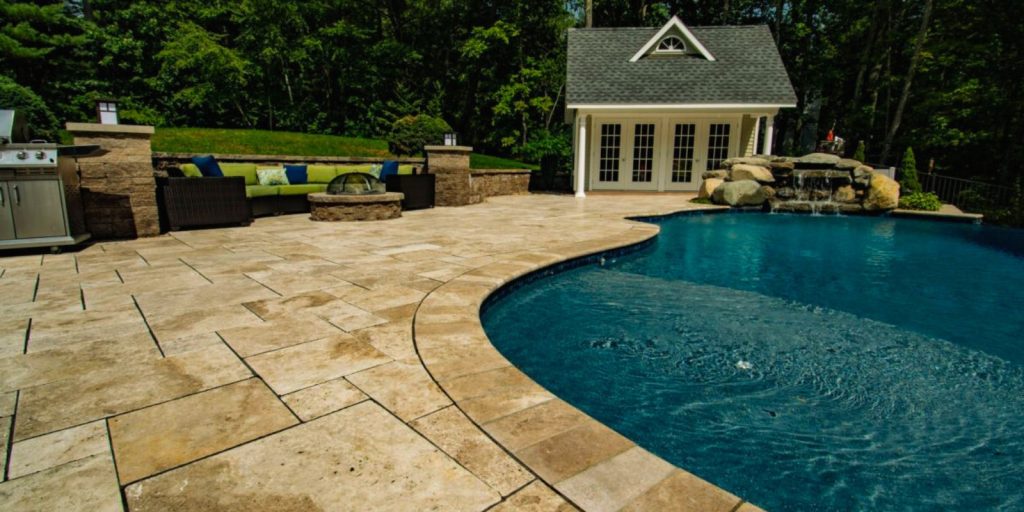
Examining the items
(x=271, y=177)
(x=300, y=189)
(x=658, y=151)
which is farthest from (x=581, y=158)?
(x=271, y=177)

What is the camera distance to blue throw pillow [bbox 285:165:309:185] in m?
9.40

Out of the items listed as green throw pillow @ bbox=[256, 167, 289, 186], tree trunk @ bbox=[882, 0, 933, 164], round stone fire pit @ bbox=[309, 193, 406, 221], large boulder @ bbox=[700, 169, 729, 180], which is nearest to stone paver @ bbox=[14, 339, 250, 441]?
round stone fire pit @ bbox=[309, 193, 406, 221]

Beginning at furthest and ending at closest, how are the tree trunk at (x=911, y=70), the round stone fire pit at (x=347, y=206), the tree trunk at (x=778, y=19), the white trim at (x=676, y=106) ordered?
the tree trunk at (x=778, y=19)
the tree trunk at (x=911, y=70)
the white trim at (x=676, y=106)
the round stone fire pit at (x=347, y=206)

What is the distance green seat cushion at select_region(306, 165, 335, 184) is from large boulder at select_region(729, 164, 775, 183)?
955cm

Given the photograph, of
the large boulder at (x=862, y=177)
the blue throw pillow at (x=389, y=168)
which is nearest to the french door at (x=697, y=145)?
the large boulder at (x=862, y=177)

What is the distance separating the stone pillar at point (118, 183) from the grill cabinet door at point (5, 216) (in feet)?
3.40

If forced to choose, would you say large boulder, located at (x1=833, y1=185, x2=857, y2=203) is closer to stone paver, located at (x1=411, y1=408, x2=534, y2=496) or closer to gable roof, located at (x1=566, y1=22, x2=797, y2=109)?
gable roof, located at (x1=566, y1=22, x2=797, y2=109)

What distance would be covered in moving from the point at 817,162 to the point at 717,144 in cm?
341

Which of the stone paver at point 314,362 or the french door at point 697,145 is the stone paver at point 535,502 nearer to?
the stone paver at point 314,362

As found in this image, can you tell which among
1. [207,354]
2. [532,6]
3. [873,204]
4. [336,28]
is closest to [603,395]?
[207,354]

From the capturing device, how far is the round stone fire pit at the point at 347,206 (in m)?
8.13

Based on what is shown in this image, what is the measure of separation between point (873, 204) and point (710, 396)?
441 inches

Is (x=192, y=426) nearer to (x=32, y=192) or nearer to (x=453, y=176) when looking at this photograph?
(x=32, y=192)

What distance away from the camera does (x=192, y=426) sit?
2.02 meters
